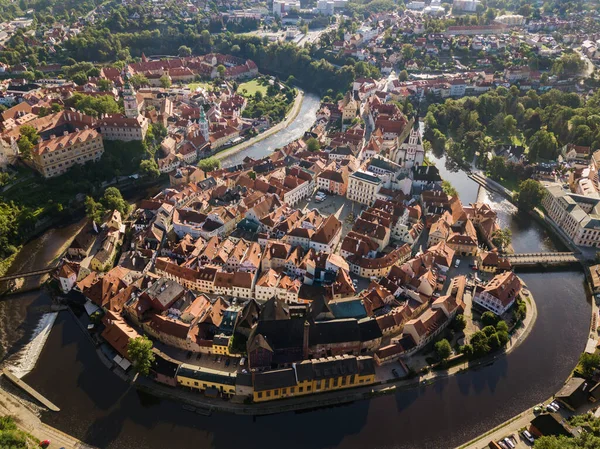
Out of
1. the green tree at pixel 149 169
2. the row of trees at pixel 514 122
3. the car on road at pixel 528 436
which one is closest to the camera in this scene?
the car on road at pixel 528 436

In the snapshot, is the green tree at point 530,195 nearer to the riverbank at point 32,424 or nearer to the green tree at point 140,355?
the green tree at point 140,355

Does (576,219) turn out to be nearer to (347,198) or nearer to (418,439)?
(347,198)

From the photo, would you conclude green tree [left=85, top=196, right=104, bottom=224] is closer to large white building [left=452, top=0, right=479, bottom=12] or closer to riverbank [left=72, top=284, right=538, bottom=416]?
riverbank [left=72, top=284, right=538, bottom=416]

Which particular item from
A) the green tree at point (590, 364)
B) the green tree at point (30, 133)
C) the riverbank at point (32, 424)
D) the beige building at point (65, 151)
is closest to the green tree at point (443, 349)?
the green tree at point (590, 364)

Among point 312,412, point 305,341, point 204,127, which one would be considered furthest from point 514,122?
point 312,412

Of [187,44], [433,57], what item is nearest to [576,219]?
[433,57]

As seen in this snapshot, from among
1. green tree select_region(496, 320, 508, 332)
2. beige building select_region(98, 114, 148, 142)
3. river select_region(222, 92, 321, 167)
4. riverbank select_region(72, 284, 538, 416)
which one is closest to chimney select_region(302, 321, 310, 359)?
riverbank select_region(72, 284, 538, 416)

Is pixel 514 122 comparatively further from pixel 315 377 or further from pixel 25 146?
pixel 25 146
